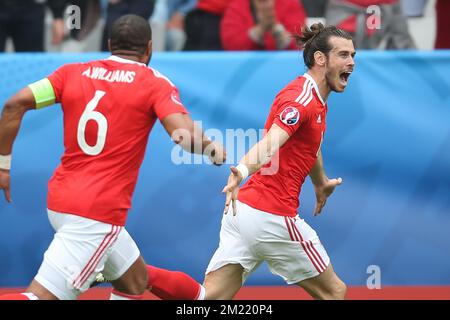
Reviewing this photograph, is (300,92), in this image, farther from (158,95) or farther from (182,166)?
(182,166)

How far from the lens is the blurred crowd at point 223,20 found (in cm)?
958

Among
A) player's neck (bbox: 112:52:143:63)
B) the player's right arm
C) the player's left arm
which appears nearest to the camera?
the player's right arm

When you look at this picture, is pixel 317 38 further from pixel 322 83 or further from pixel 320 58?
pixel 322 83

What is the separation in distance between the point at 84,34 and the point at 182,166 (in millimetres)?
2044

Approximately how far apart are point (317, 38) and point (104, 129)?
1600mm

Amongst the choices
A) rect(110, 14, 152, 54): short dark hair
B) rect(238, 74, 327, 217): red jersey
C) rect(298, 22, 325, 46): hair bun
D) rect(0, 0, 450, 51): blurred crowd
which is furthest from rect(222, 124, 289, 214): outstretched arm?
rect(0, 0, 450, 51): blurred crowd

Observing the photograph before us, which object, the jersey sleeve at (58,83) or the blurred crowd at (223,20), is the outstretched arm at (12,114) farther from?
the blurred crowd at (223,20)

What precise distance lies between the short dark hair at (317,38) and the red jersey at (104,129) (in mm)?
1192

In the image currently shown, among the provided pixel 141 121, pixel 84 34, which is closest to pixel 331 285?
pixel 141 121

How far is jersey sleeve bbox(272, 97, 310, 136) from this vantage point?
245 inches

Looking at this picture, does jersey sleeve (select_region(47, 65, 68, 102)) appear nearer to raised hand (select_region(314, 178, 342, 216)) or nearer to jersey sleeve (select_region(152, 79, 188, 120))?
jersey sleeve (select_region(152, 79, 188, 120))

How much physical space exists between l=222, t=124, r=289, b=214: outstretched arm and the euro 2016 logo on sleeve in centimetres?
6

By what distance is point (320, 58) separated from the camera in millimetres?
6758

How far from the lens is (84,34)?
10141 mm
